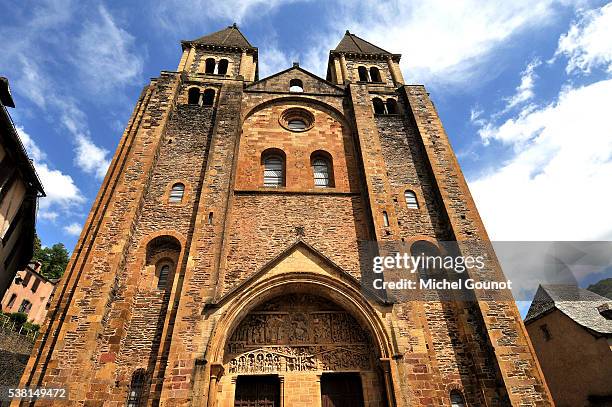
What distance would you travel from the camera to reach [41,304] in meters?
33.6

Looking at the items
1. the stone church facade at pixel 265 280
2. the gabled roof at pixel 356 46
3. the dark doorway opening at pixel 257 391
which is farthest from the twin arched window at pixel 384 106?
the dark doorway opening at pixel 257 391

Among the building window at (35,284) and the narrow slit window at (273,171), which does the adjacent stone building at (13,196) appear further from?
the building window at (35,284)

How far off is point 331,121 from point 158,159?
8.18 metres

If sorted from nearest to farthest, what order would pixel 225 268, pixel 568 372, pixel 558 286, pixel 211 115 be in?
pixel 225 268 < pixel 211 115 < pixel 568 372 < pixel 558 286

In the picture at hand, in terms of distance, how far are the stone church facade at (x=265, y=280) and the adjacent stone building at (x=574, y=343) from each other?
9.62 metres

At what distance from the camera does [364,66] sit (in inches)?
856

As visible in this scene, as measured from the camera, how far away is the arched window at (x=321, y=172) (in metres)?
15.1

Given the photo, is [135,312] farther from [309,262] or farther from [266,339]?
[309,262]

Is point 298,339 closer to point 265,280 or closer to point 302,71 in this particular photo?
point 265,280

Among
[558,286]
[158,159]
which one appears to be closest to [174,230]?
[158,159]

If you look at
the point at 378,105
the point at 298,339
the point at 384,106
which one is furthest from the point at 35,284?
the point at 384,106

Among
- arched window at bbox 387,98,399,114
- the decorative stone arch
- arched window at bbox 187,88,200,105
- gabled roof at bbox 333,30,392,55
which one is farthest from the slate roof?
arched window at bbox 187,88,200,105

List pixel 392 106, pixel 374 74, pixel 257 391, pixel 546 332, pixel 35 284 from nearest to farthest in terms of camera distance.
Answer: pixel 257 391 → pixel 392 106 → pixel 546 332 → pixel 374 74 → pixel 35 284

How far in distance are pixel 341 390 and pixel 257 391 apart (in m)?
2.48
